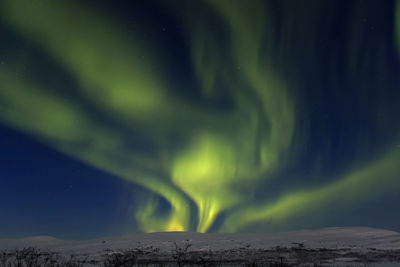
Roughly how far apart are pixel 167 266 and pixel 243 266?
8.68 meters

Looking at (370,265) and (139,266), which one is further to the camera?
(139,266)

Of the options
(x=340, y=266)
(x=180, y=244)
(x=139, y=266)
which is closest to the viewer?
(x=340, y=266)

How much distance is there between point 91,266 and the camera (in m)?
39.6

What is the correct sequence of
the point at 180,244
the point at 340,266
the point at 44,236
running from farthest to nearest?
the point at 44,236, the point at 180,244, the point at 340,266

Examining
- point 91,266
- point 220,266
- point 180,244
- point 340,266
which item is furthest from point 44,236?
point 340,266

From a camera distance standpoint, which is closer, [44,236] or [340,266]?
[340,266]

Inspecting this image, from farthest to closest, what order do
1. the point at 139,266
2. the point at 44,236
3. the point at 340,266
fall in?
1. the point at 44,236
2. the point at 139,266
3. the point at 340,266

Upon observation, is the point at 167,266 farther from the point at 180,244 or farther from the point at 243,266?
the point at 180,244

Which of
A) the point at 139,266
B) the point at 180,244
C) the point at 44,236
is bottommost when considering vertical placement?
the point at 139,266

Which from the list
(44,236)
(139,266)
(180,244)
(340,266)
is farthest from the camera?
(44,236)

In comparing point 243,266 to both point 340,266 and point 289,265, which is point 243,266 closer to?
point 289,265

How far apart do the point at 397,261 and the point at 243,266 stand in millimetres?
16707

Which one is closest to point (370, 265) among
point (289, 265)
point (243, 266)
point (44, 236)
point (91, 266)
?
point (289, 265)

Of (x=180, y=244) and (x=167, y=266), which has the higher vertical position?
(x=180, y=244)
